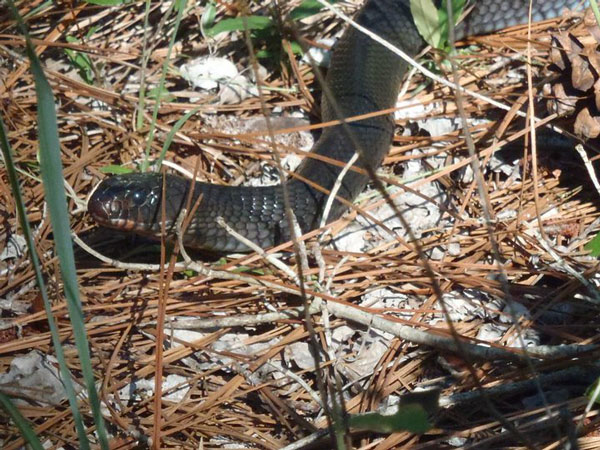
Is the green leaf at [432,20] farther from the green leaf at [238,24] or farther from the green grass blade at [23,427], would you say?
the green grass blade at [23,427]

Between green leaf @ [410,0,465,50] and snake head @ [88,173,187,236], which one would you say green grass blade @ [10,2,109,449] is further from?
green leaf @ [410,0,465,50]

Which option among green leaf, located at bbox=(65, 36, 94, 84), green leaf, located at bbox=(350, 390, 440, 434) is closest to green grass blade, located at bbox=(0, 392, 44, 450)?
green leaf, located at bbox=(350, 390, 440, 434)

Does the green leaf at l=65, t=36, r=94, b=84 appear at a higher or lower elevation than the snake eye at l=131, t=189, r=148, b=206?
higher

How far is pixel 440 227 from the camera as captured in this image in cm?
289

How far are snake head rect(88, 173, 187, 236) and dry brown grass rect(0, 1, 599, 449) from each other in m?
0.18

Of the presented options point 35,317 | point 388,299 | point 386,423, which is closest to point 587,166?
point 388,299

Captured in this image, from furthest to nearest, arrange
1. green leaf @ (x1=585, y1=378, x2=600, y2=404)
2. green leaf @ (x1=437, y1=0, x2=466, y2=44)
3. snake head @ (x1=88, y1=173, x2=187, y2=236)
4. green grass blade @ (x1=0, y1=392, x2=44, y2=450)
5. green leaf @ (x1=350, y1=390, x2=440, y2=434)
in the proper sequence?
green leaf @ (x1=437, y1=0, x2=466, y2=44)
snake head @ (x1=88, y1=173, x2=187, y2=236)
green leaf @ (x1=585, y1=378, x2=600, y2=404)
green grass blade @ (x1=0, y1=392, x2=44, y2=450)
green leaf @ (x1=350, y1=390, x2=440, y2=434)

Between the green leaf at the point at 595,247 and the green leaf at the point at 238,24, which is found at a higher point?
the green leaf at the point at 238,24

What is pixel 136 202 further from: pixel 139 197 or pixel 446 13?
pixel 446 13

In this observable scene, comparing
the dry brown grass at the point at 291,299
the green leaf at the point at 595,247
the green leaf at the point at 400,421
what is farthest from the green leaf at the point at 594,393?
the green leaf at the point at 595,247

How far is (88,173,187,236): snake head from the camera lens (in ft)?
9.23

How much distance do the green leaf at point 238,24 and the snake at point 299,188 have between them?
1.19 ft

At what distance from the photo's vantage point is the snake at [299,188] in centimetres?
285

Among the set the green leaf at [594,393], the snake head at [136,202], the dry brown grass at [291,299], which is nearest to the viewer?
the green leaf at [594,393]
